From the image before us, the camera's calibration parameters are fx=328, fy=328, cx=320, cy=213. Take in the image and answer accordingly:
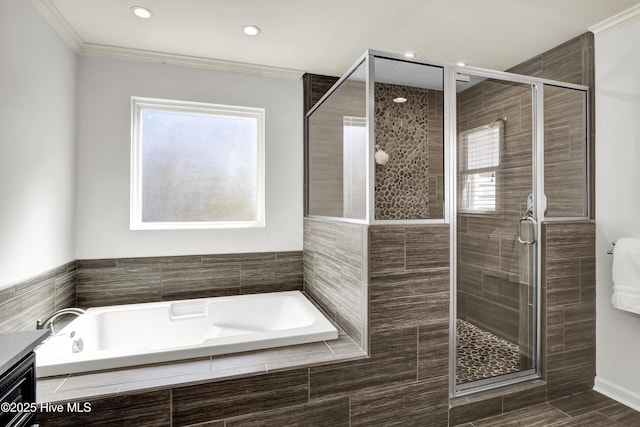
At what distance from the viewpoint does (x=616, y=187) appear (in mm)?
2162

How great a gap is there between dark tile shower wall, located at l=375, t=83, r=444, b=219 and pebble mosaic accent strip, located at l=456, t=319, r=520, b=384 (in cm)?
76

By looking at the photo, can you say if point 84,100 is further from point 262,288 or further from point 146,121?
point 262,288

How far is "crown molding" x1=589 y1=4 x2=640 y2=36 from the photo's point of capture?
79.4 inches

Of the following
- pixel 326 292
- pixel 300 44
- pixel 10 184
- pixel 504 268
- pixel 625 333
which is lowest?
pixel 625 333

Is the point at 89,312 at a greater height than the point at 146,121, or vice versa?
the point at 146,121

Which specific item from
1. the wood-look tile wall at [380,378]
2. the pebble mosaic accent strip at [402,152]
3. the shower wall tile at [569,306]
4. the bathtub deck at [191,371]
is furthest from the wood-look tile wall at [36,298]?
the shower wall tile at [569,306]

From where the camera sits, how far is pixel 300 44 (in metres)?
2.47

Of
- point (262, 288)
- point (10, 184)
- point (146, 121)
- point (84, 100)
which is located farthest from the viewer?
point (262, 288)

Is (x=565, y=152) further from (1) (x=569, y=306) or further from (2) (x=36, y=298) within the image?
(2) (x=36, y=298)

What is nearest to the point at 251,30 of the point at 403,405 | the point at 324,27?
the point at 324,27

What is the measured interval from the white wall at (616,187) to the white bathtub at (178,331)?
1900 mm

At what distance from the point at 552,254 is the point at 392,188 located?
4.08ft

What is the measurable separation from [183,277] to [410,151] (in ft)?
6.74

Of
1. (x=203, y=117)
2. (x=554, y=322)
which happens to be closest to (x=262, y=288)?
(x=203, y=117)
